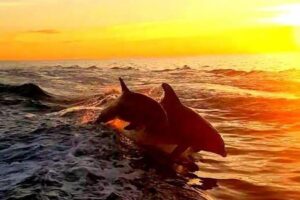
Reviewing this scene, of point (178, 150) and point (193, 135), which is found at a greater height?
point (193, 135)

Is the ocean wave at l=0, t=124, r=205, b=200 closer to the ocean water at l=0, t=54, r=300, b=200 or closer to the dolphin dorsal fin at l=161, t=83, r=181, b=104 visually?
the ocean water at l=0, t=54, r=300, b=200

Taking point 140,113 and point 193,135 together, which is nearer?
point 193,135

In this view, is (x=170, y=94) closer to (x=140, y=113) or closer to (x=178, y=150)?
(x=140, y=113)

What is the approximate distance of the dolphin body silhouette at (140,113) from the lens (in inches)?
470

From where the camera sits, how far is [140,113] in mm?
12539

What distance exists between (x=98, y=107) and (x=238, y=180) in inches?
419

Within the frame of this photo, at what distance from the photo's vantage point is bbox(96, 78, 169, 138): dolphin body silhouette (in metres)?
11.9

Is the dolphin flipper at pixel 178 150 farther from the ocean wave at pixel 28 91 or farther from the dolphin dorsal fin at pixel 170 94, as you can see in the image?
the ocean wave at pixel 28 91

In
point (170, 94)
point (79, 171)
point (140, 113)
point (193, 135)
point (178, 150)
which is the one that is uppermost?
point (170, 94)

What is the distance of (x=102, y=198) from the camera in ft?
24.8

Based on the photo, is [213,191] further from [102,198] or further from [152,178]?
[102,198]

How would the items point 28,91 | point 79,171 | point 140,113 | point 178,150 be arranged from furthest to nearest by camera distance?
1. point 28,91
2. point 140,113
3. point 178,150
4. point 79,171

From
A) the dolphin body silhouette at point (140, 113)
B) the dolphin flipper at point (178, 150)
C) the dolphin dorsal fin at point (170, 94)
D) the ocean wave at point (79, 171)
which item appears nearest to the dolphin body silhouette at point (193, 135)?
the dolphin flipper at point (178, 150)

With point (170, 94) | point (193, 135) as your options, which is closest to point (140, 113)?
point (170, 94)
